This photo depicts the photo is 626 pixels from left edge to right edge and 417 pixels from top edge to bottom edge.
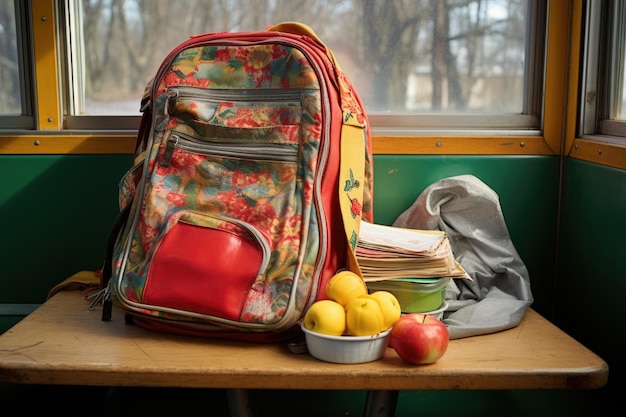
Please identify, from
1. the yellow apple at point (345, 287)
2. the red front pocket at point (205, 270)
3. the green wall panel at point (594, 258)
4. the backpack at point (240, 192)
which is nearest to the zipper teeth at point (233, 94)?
the backpack at point (240, 192)

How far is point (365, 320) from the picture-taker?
4.39 ft

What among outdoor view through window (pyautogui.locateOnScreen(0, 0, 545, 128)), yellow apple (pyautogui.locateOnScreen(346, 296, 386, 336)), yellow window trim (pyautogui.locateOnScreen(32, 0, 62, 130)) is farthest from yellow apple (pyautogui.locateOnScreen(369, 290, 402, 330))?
yellow window trim (pyautogui.locateOnScreen(32, 0, 62, 130))

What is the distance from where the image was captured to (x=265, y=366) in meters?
1.33

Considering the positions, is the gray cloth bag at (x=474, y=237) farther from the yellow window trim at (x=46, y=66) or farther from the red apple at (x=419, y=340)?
the yellow window trim at (x=46, y=66)

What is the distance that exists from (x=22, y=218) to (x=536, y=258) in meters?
1.34

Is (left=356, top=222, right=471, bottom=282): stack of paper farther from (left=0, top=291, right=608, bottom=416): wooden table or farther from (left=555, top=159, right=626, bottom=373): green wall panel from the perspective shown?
(left=555, top=159, right=626, bottom=373): green wall panel

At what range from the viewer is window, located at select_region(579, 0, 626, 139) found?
1.76 metres

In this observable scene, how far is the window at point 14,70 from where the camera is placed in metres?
1.97

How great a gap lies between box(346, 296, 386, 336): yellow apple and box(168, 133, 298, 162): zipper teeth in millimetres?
345

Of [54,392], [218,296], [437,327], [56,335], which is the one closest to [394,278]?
[437,327]

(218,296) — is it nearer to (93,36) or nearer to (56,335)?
(56,335)

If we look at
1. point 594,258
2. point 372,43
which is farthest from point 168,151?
point 594,258

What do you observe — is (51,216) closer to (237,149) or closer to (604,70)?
(237,149)

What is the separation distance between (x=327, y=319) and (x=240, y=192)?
1.13ft
